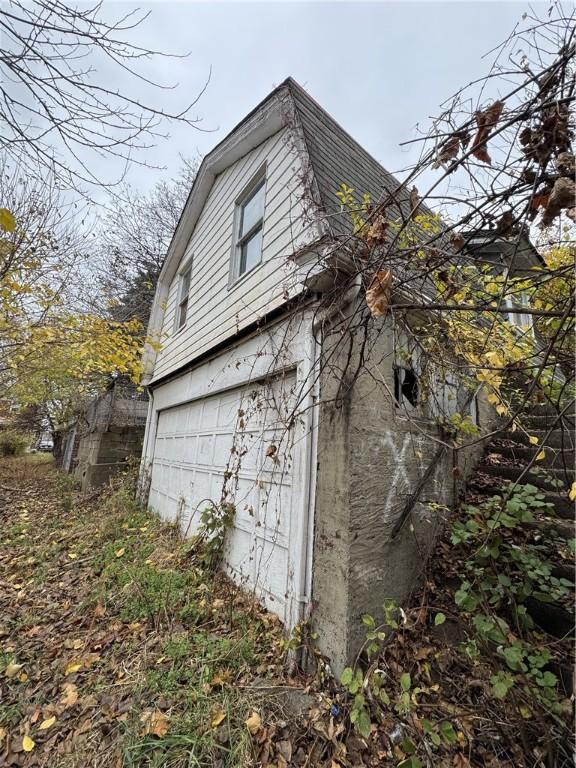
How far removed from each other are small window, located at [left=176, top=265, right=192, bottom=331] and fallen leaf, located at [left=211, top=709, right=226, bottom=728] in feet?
20.4

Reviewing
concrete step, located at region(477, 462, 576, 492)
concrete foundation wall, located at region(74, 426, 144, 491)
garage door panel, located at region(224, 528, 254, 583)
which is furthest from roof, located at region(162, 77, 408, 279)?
concrete foundation wall, located at region(74, 426, 144, 491)

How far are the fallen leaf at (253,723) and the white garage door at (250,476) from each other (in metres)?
0.74

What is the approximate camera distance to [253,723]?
2166 mm

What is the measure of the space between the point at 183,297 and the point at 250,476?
→ 16.9ft

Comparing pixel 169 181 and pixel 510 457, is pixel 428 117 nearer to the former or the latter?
pixel 510 457

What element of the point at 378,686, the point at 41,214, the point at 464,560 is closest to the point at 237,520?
the point at 378,686

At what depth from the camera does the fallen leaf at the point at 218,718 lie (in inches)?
85.7

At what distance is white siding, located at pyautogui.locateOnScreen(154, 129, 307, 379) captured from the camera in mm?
3709

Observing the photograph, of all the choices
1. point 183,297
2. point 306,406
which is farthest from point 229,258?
point 306,406

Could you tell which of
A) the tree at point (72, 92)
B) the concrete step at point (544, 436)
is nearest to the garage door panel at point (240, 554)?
the concrete step at point (544, 436)

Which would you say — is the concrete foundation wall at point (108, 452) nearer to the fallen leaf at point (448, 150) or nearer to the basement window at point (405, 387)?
the basement window at point (405, 387)

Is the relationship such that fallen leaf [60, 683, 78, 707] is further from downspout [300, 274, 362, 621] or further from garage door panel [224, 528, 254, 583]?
downspout [300, 274, 362, 621]

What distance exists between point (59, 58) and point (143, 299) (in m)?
12.0

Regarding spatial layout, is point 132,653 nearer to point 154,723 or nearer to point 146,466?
point 154,723
